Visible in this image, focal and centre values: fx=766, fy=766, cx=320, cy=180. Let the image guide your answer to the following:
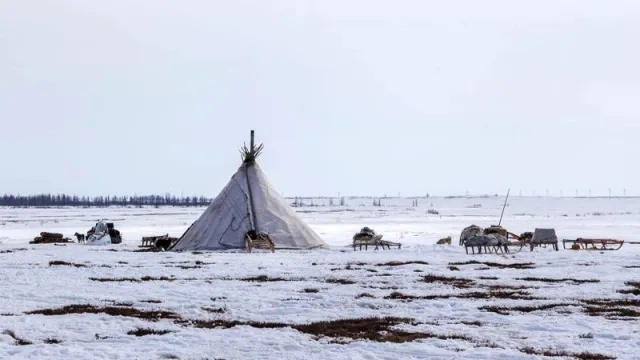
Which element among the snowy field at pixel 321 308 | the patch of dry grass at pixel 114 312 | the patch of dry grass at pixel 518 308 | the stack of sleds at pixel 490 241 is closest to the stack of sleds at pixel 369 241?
the stack of sleds at pixel 490 241

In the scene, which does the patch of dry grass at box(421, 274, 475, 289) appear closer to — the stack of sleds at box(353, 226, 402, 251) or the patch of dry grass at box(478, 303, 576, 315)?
the patch of dry grass at box(478, 303, 576, 315)

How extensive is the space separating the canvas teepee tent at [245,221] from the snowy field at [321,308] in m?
5.25

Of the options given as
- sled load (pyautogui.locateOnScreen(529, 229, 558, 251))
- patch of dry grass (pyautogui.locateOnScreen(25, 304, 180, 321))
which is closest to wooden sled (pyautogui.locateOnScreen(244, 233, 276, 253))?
→ sled load (pyautogui.locateOnScreen(529, 229, 558, 251))

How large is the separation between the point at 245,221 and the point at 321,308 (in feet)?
58.8

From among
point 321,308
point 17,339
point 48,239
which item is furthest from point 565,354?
point 48,239

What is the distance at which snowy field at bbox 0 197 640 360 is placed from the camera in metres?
11.9

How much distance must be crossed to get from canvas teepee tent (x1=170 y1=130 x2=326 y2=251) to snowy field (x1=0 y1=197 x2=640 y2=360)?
5.25m

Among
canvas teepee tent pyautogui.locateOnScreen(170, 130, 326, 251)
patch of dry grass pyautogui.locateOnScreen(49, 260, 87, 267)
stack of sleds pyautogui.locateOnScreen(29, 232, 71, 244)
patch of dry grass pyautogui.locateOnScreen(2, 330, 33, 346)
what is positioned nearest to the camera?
patch of dry grass pyautogui.locateOnScreen(2, 330, 33, 346)

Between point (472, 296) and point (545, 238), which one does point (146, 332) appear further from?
point (545, 238)

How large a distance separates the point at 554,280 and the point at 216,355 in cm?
1292

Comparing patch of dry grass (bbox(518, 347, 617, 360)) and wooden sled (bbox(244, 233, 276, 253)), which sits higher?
wooden sled (bbox(244, 233, 276, 253))

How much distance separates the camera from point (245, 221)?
33844 mm

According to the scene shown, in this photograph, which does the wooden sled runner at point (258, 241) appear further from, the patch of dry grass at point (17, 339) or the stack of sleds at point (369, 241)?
the patch of dry grass at point (17, 339)

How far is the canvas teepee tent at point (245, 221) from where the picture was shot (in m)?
33.6
